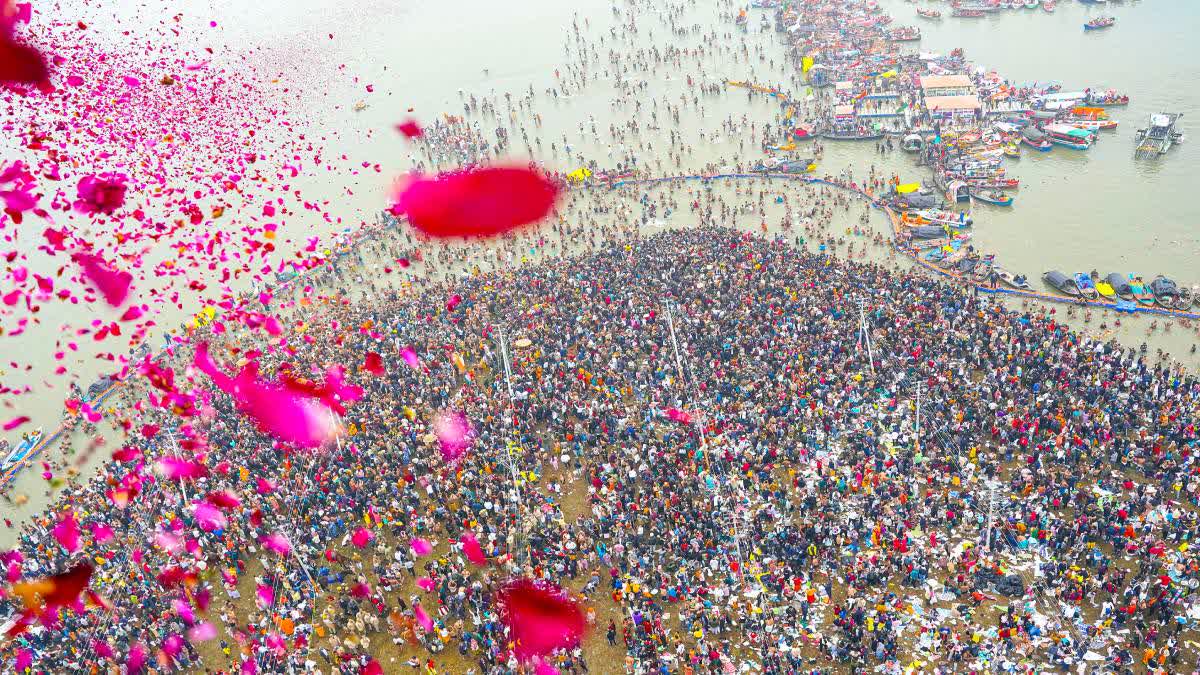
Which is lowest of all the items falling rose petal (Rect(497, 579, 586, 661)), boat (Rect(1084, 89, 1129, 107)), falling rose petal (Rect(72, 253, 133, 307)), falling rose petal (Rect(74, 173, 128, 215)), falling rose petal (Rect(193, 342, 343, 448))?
falling rose petal (Rect(497, 579, 586, 661))

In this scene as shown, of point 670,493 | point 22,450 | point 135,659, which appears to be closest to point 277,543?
point 135,659

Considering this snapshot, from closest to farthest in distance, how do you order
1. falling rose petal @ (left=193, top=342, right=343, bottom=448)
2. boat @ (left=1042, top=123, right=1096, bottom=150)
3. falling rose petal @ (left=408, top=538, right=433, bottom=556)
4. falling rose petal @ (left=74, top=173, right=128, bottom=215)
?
falling rose petal @ (left=408, top=538, right=433, bottom=556), falling rose petal @ (left=193, top=342, right=343, bottom=448), falling rose petal @ (left=74, top=173, right=128, bottom=215), boat @ (left=1042, top=123, right=1096, bottom=150)

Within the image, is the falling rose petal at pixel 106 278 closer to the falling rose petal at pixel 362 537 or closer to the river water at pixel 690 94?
the river water at pixel 690 94

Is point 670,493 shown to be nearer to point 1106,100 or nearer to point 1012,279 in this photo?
point 1012,279

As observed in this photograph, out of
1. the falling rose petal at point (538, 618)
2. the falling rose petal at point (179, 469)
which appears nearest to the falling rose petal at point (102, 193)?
the falling rose petal at point (179, 469)

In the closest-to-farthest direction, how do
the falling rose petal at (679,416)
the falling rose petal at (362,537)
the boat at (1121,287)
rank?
the falling rose petal at (362,537), the falling rose petal at (679,416), the boat at (1121,287)

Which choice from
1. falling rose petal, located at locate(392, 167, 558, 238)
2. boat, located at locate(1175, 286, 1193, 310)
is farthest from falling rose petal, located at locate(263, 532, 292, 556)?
boat, located at locate(1175, 286, 1193, 310)

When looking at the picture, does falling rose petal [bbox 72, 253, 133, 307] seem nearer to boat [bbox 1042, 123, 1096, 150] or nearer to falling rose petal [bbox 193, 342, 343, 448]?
falling rose petal [bbox 193, 342, 343, 448]
